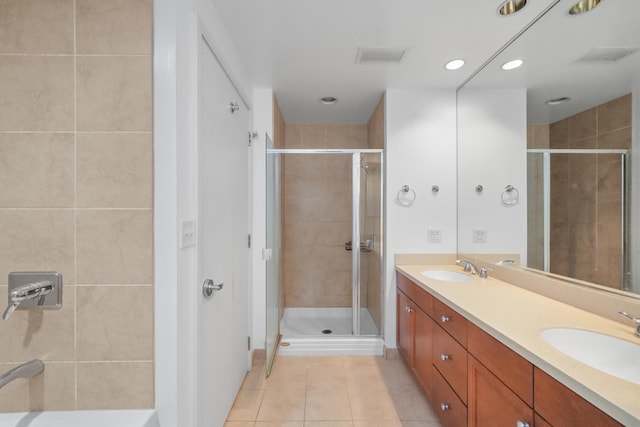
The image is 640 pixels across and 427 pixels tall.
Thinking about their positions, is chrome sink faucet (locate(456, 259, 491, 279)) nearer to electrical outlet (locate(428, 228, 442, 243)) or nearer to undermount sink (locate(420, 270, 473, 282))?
undermount sink (locate(420, 270, 473, 282))

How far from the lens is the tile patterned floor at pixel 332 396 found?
167 centimetres

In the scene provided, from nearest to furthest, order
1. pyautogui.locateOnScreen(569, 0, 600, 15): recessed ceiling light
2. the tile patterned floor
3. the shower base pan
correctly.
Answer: pyautogui.locateOnScreen(569, 0, 600, 15): recessed ceiling light
the tile patterned floor
the shower base pan

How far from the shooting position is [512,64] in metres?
1.82

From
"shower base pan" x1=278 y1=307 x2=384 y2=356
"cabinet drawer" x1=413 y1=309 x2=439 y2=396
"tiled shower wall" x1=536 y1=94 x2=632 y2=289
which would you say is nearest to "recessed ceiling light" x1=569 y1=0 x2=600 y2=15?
"tiled shower wall" x1=536 y1=94 x2=632 y2=289

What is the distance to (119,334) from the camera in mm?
1039

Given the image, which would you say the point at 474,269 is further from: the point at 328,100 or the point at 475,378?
the point at 328,100

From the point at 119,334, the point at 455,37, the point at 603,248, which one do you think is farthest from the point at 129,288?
the point at 455,37

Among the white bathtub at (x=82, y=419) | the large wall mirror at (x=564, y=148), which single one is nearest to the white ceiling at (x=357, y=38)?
the large wall mirror at (x=564, y=148)

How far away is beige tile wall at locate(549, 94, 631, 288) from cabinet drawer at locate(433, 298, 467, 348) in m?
0.61

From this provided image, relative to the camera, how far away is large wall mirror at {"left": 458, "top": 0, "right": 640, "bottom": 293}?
1.13 meters

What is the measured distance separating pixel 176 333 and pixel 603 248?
1840 mm

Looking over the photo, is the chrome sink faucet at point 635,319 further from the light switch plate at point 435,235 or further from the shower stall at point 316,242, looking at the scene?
the shower stall at point 316,242

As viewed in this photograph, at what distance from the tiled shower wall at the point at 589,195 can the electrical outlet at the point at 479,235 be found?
2.13 ft

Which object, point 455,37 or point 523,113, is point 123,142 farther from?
point 523,113
